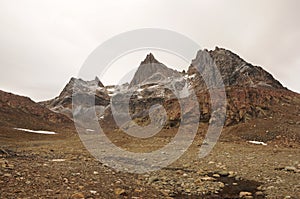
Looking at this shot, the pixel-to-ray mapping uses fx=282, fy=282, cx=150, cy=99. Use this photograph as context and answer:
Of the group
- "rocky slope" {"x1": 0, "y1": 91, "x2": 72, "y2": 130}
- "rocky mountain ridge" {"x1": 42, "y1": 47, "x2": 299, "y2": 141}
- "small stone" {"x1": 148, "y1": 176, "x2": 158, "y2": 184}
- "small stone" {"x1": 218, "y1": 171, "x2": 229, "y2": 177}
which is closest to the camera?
"small stone" {"x1": 148, "y1": 176, "x2": 158, "y2": 184}

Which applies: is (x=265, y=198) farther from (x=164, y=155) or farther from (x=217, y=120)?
(x=217, y=120)

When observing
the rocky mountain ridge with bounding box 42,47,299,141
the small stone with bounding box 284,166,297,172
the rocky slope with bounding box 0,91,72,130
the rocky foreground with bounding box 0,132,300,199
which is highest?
the rocky mountain ridge with bounding box 42,47,299,141

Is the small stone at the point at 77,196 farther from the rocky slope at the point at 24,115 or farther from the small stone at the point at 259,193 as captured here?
the rocky slope at the point at 24,115

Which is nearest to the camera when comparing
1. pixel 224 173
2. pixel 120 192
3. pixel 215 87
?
pixel 120 192

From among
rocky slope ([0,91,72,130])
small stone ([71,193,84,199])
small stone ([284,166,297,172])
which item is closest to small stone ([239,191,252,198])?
small stone ([284,166,297,172])

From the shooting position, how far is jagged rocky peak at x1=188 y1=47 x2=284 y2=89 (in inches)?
4877

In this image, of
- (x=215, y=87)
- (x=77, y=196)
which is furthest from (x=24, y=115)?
(x=77, y=196)

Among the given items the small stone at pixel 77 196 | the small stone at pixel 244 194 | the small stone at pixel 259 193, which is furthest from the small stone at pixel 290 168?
the small stone at pixel 77 196

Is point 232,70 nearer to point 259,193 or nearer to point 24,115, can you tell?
point 24,115

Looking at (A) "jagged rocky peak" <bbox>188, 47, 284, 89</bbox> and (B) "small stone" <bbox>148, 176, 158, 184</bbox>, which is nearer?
(B) "small stone" <bbox>148, 176, 158, 184</bbox>

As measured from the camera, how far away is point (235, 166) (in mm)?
19312

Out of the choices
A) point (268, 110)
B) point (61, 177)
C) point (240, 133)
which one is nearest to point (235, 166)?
point (61, 177)

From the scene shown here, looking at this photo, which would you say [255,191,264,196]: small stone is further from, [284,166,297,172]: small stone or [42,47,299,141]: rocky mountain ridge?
[42,47,299,141]: rocky mountain ridge

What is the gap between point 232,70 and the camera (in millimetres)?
141000
